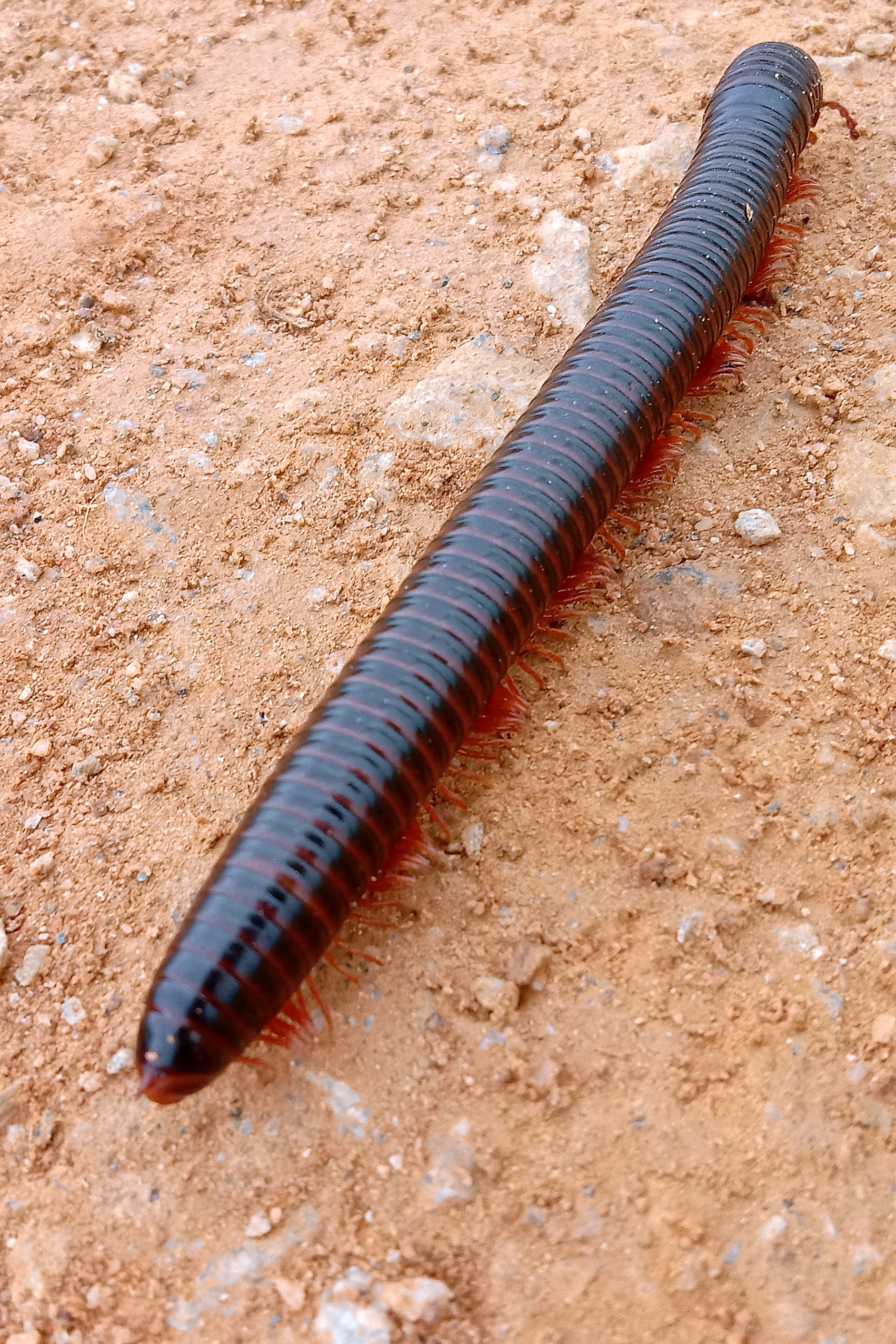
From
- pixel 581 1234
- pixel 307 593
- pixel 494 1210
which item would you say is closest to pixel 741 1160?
pixel 581 1234

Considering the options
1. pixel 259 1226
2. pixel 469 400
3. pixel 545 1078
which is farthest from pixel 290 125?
pixel 259 1226

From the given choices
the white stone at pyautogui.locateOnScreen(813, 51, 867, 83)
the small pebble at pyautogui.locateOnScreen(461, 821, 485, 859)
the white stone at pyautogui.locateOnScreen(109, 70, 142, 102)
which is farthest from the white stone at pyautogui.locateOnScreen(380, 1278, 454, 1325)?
the white stone at pyautogui.locateOnScreen(813, 51, 867, 83)

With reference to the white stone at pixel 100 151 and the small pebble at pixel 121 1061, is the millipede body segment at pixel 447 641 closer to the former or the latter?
the small pebble at pixel 121 1061

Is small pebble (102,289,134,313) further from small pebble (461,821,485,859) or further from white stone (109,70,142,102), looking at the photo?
small pebble (461,821,485,859)

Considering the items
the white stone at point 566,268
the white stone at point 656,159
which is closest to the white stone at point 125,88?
the white stone at point 566,268

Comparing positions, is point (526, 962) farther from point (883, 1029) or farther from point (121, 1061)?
point (121, 1061)

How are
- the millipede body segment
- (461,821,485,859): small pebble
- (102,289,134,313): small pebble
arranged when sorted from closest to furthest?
1. the millipede body segment
2. (461,821,485,859): small pebble
3. (102,289,134,313): small pebble
